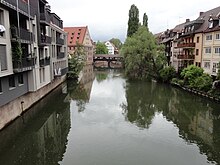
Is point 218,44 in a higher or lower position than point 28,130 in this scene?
higher

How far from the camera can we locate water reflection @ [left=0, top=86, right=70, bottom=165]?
13250 mm

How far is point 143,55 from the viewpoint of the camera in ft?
139

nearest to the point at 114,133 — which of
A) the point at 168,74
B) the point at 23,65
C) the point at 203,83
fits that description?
the point at 23,65

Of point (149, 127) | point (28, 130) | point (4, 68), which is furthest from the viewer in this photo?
point (149, 127)

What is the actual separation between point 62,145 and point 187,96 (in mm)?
20786

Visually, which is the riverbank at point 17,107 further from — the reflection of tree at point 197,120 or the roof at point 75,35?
the roof at point 75,35

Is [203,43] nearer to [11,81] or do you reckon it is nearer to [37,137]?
[11,81]

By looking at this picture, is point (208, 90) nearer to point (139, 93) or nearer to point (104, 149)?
point (139, 93)

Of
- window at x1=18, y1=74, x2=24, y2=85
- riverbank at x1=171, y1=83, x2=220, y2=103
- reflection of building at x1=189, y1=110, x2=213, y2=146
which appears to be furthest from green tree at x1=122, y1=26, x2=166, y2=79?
window at x1=18, y1=74, x2=24, y2=85

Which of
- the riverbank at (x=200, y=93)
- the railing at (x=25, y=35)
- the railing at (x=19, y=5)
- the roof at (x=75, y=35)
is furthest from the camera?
the roof at (x=75, y=35)

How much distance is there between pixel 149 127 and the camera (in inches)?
733

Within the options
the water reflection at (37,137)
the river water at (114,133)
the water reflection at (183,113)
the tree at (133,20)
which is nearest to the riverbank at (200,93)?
the water reflection at (183,113)

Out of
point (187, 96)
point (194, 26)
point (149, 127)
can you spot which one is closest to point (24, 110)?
point (149, 127)

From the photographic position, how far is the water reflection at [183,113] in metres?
16.2
